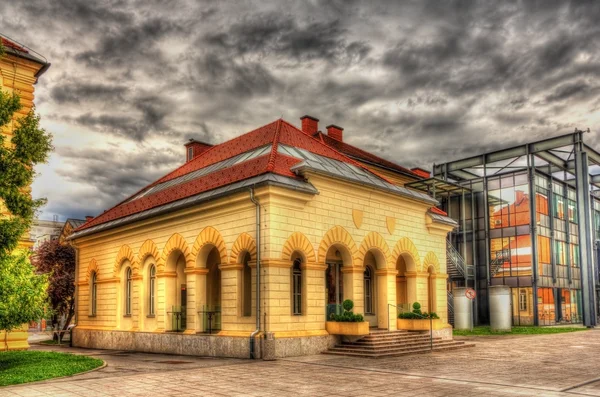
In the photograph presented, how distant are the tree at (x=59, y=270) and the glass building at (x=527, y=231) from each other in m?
24.2

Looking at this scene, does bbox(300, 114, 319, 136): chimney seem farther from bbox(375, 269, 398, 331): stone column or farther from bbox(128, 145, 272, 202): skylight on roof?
bbox(375, 269, 398, 331): stone column

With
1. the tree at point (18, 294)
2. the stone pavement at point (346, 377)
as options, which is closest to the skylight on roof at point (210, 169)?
the stone pavement at point (346, 377)

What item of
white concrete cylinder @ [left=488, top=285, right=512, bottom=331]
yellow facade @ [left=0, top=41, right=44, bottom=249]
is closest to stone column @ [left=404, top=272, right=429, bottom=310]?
white concrete cylinder @ [left=488, top=285, right=512, bottom=331]

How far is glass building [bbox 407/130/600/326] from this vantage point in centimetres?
4312

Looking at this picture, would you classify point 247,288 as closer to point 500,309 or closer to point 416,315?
point 416,315

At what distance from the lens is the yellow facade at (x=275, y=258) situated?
67.8ft

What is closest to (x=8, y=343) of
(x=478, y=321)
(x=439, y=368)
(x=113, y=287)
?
(x=113, y=287)

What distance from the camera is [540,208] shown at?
1759 inches

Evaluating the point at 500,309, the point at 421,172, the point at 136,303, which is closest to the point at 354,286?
the point at 136,303

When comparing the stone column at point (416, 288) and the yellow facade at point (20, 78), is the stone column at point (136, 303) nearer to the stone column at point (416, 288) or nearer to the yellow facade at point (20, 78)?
the yellow facade at point (20, 78)

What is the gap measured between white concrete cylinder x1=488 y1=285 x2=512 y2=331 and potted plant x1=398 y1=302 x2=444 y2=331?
14.3m

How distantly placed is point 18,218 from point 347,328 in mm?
11627

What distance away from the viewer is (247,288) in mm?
22422

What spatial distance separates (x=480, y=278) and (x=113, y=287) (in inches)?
1160
